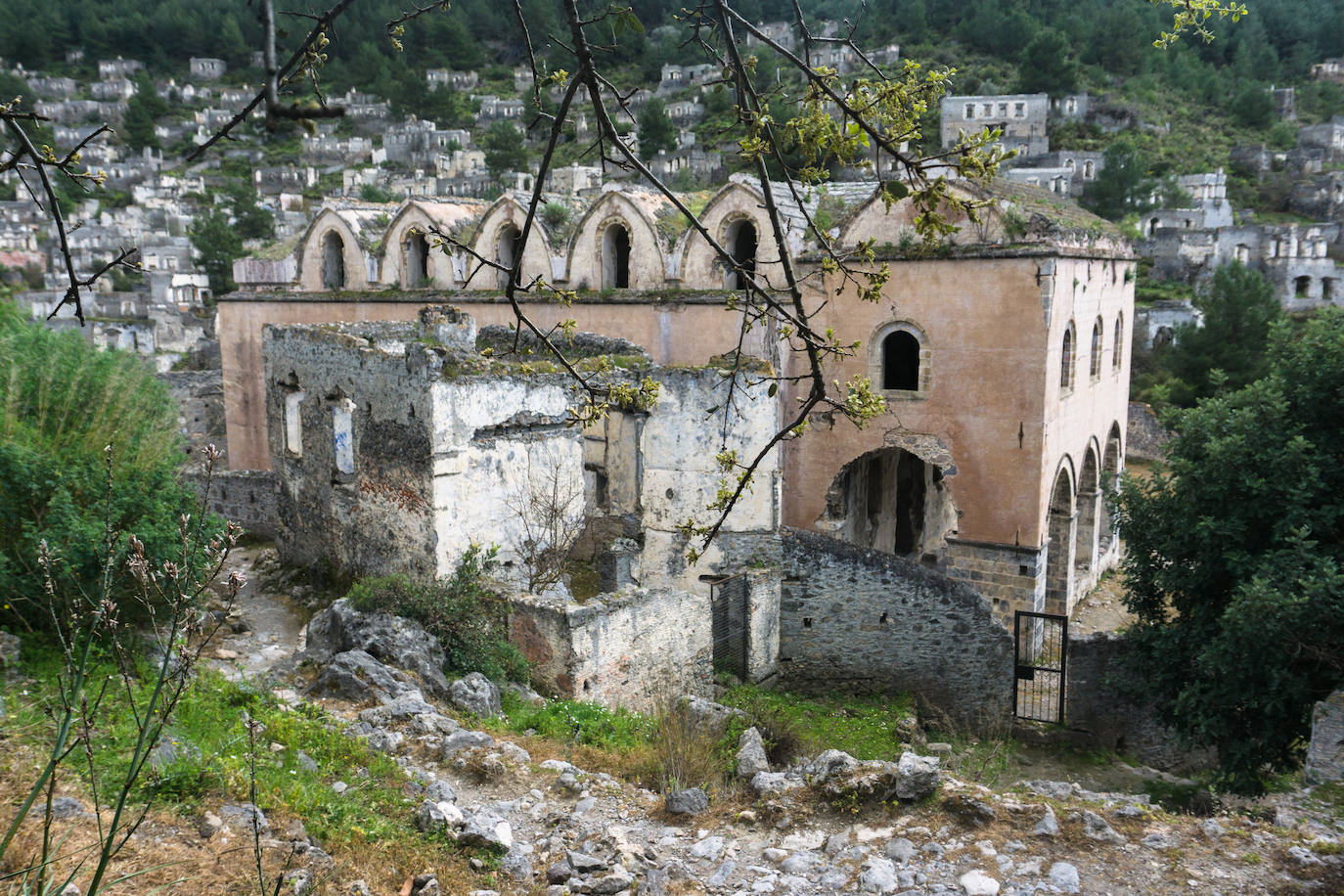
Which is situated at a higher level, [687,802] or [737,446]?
[737,446]

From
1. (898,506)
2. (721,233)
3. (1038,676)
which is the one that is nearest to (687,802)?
(1038,676)

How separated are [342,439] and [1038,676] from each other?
9623mm

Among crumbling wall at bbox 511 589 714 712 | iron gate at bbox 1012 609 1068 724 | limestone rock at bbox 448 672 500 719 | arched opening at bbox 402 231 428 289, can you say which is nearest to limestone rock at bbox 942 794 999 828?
crumbling wall at bbox 511 589 714 712

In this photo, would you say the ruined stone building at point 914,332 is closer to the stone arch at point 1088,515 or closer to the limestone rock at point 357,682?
the stone arch at point 1088,515

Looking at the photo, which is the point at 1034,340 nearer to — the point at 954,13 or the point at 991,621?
the point at 991,621

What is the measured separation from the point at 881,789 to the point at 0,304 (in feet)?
51.0

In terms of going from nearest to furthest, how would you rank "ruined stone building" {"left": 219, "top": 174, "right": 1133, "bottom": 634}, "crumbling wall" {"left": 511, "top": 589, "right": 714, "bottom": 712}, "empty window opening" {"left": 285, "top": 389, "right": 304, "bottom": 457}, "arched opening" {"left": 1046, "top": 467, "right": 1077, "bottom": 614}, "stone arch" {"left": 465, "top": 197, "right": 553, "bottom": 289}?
1. "crumbling wall" {"left": 511, "top": 589, "right": 714, "bottom": 712}
2. "empty window opening" {"left": 285, "top": 389, "right": 304, "bottom": 457}
3. "ruined stone building" {"left": 219, "top": 174, "right": 1133, "bottom": 634}
4. "arched opening" {"left": 1046, "top": 467, "right": 1077, "bottom": 614}
5. "stone arch" {"left": 465, "top": 197, "right": 553, "bottom": 289}

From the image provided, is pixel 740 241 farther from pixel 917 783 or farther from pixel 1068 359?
pixel 917 783

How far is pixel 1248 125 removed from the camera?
203 feet

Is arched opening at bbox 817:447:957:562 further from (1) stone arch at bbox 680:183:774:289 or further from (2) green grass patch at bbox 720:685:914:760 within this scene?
(2) green grass patch at bbox 720:685:914:760

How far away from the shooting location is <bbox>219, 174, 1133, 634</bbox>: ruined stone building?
13.6 meters

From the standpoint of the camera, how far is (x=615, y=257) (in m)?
17.0

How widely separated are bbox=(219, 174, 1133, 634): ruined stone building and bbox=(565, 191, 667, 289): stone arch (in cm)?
3

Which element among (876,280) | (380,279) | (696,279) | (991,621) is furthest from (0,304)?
(876,280)
